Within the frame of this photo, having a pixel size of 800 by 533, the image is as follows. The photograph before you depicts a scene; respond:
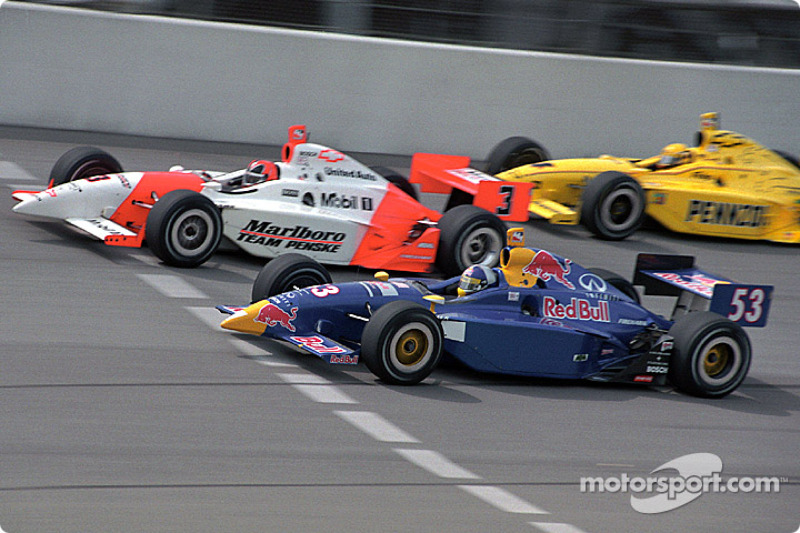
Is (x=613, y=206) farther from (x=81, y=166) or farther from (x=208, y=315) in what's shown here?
(x=81, y=166)

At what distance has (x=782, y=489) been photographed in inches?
259

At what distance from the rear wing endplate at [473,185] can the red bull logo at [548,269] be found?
2885mm

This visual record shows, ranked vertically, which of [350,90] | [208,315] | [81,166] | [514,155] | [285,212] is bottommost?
[208,315]

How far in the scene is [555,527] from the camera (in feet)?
18.4

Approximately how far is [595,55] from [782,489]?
10759 millimetres

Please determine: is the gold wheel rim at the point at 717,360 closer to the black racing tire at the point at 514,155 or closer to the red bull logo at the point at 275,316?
the red bull logo at the point at 275,316

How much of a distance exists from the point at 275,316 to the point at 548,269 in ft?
6.94

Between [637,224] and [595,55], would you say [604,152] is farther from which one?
[637,224]

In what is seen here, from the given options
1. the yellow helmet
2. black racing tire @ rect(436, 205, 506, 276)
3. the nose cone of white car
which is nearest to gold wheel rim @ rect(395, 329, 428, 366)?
black racing tire @ rect(436, 205, 506, 276)

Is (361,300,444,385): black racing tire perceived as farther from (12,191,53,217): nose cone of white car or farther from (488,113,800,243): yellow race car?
(488,113,800,243): yellow race car

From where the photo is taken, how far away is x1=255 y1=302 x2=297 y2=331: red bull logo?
754 cm

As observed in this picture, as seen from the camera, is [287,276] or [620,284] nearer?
[287,276]

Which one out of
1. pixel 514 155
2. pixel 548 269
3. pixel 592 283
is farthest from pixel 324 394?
pixel 514 155

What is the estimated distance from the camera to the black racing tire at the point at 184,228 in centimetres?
956
